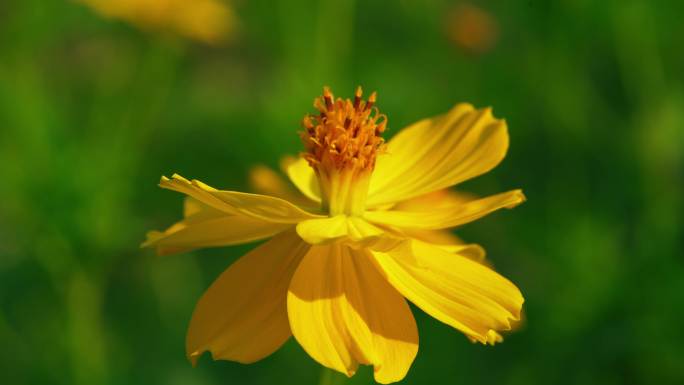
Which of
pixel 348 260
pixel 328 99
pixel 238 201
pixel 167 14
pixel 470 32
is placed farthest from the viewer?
pixel 167 14

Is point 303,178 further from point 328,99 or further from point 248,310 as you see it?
point 248,310

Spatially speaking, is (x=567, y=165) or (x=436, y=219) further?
(x=567, y=165)

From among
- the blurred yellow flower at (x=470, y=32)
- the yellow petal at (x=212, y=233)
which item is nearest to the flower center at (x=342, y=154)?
the yellow petal at (x=212, y=233)

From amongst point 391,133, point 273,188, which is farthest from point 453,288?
point 391,133

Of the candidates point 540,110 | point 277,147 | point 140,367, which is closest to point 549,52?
point 540,110

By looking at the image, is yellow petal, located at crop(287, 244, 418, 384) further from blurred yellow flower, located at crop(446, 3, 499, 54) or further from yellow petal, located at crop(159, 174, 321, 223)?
blurred yellow flower, located at crop(446, 3, 499, 54)

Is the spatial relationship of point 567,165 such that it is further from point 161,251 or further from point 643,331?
point 161,251

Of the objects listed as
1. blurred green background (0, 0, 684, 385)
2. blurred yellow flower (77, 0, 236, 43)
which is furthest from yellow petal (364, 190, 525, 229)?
blurred yellow flower (77, 0, 236, 43)
